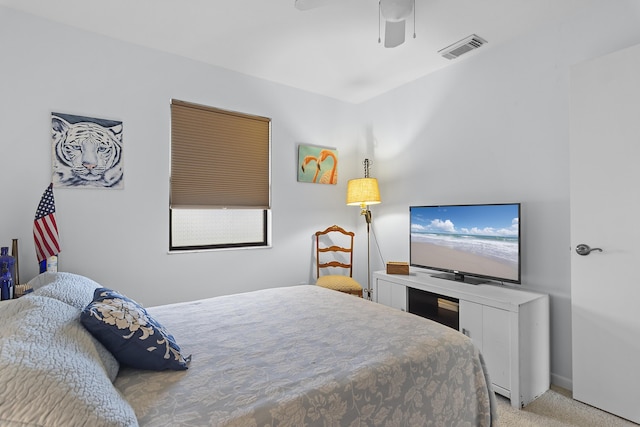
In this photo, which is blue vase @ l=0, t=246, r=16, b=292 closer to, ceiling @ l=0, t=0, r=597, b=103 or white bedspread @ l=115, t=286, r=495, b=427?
white bedspread @ l=115, t=286, r=495, b=427

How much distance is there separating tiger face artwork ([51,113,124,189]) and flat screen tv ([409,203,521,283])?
8.91ft

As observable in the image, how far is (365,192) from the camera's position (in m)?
3.66

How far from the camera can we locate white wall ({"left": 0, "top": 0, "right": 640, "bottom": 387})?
235 cm

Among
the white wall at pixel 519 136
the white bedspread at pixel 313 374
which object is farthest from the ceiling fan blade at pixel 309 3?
the white bedspread at pixel 313 374

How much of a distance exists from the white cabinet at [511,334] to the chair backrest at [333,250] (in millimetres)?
1518

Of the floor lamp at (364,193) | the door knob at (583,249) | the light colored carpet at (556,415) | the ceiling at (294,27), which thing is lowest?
the light colored carpet at (556,415)

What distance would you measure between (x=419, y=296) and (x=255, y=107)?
97.0 inches

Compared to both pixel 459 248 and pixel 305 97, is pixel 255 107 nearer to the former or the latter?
pixel 305 97

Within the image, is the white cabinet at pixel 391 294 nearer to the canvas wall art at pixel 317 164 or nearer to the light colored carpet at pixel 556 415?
the light colored carpet at pixel 556 415

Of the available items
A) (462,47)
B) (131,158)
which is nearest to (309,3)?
(462,47)

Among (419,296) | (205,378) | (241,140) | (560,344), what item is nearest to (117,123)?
(241,140)

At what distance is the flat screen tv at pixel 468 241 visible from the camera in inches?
99.1

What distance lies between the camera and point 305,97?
377 centimetres

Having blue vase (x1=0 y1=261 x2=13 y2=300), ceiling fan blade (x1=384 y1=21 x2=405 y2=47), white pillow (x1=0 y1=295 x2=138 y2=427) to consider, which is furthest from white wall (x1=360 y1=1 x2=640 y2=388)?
blue vase (x1=0 y1=261 x2=13 y2=300)
